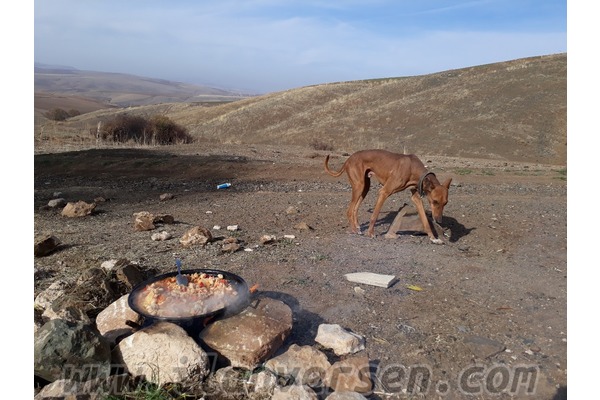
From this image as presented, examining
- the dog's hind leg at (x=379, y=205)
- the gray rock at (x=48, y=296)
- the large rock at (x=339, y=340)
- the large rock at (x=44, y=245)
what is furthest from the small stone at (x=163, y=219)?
the large rock at (x=339, y=340)

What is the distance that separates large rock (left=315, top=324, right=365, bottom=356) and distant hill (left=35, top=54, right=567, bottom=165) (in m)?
26.9

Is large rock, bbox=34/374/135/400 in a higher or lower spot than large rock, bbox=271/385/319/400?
higher

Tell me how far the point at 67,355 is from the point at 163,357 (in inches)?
30.0

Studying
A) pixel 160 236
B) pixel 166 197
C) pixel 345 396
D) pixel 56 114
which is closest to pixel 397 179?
pixel 160 236

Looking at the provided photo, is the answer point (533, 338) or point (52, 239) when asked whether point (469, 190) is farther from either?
point (52, 239)

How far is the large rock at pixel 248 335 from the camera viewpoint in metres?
4.03

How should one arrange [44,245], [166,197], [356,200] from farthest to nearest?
[166,197] → [356,200] → [44,245]

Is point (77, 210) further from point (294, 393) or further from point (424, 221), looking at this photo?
point (294, 393)

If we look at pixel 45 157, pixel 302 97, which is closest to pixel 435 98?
pixel 302 97

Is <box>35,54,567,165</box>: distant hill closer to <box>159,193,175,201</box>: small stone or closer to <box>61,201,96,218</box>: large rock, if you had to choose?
<box>159,193,175,201</box>: small stone

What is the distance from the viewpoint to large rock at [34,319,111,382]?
12.1ft

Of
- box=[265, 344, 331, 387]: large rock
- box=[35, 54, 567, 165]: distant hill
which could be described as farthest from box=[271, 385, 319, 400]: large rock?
box=[35, 54, 567, 165]: distant hill

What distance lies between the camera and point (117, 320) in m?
4.54

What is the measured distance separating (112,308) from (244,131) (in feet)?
140
